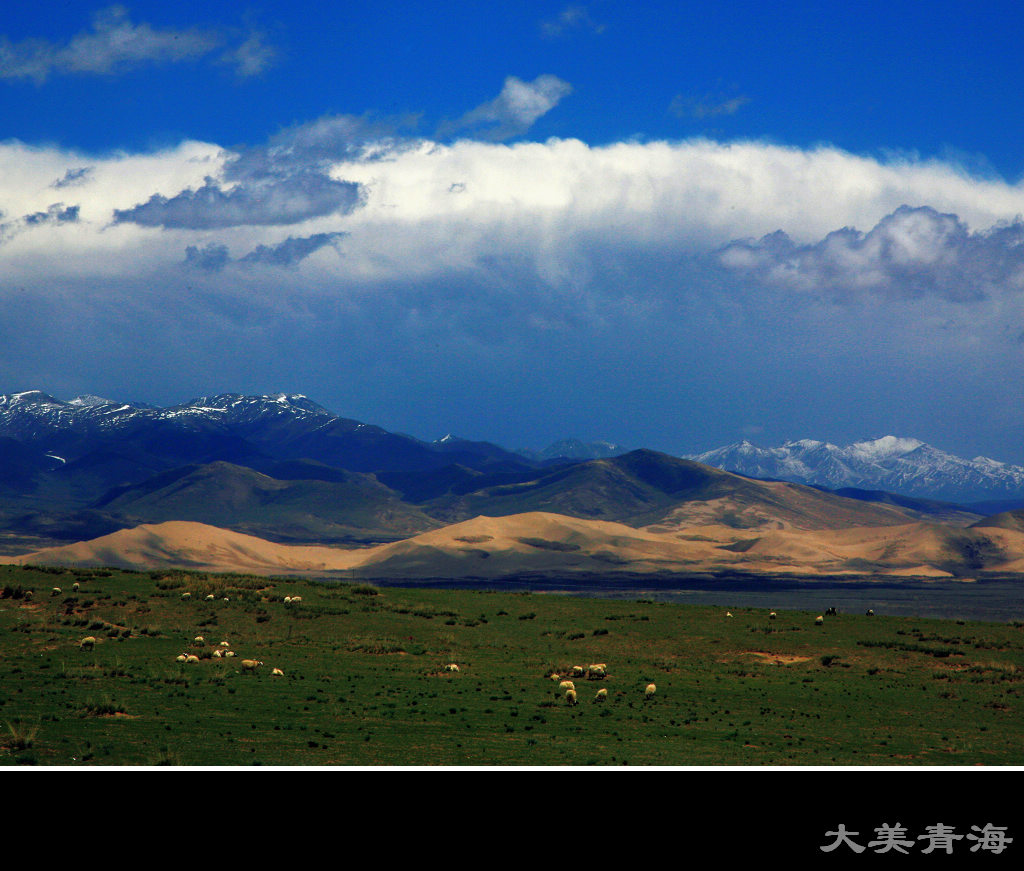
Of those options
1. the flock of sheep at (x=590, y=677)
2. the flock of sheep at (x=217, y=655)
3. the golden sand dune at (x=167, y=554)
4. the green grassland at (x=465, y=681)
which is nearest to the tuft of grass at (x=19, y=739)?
the green grassland at (x=465, y=681)

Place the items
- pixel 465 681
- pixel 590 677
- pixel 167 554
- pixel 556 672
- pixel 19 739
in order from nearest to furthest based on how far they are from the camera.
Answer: pixel 19 739, pixel 465 681, pixel 590 677, pixel 556 672, pixel 167 554

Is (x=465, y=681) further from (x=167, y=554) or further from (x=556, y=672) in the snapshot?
(x=167, y=554)

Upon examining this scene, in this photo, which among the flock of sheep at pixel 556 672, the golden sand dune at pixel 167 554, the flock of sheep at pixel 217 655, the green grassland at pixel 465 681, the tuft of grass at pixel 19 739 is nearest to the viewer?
the tuft of grass at pixel 19 739

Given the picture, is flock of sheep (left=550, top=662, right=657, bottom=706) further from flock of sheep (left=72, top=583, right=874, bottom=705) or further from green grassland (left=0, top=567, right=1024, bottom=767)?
green grassland (left=0, top=567, right=1024, bottom=767)

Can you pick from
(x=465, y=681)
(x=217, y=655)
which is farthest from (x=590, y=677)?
(x=217, y=655)

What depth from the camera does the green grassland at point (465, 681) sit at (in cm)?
2598

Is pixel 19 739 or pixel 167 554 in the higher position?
pixel 19 739

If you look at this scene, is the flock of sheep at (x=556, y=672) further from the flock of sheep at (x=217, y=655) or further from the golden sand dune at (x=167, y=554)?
the golden sand dune at (x=167, y=554)

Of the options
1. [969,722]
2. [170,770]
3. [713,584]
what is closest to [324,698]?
[969,722]

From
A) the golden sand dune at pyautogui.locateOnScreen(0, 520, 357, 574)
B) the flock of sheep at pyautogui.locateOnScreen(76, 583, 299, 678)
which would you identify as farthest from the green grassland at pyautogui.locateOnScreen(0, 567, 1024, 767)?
the golden sand dune at pyautogui.locateOnScreen(0, 520, 357, 574)

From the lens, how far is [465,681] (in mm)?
40625

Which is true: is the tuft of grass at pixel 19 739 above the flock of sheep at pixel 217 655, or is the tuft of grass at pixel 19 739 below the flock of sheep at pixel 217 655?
above

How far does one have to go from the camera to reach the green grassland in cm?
2598
